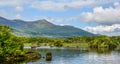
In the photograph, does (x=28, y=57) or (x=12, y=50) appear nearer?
(x=12, y=50)

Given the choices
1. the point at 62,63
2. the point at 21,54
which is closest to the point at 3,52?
the point at 21,54

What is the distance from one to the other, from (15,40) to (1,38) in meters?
11.6

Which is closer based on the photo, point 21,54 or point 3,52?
point 3,52

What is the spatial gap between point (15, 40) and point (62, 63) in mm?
28631

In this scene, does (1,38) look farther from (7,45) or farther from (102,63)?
(102,63)

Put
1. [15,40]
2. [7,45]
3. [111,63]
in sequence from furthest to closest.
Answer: [15,40] → [7,45] → [111,63]

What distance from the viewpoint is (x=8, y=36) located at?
132000 millimetres

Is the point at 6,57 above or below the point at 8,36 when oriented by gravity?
below

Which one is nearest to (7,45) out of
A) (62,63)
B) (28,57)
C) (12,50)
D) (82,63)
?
(12,50)

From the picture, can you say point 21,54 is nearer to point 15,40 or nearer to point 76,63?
point 15,40

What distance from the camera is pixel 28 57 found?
144 metres

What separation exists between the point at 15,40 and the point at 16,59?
1088cm

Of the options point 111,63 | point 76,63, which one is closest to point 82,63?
point 76,63

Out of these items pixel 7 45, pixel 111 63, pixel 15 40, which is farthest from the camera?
pixel 15 40
